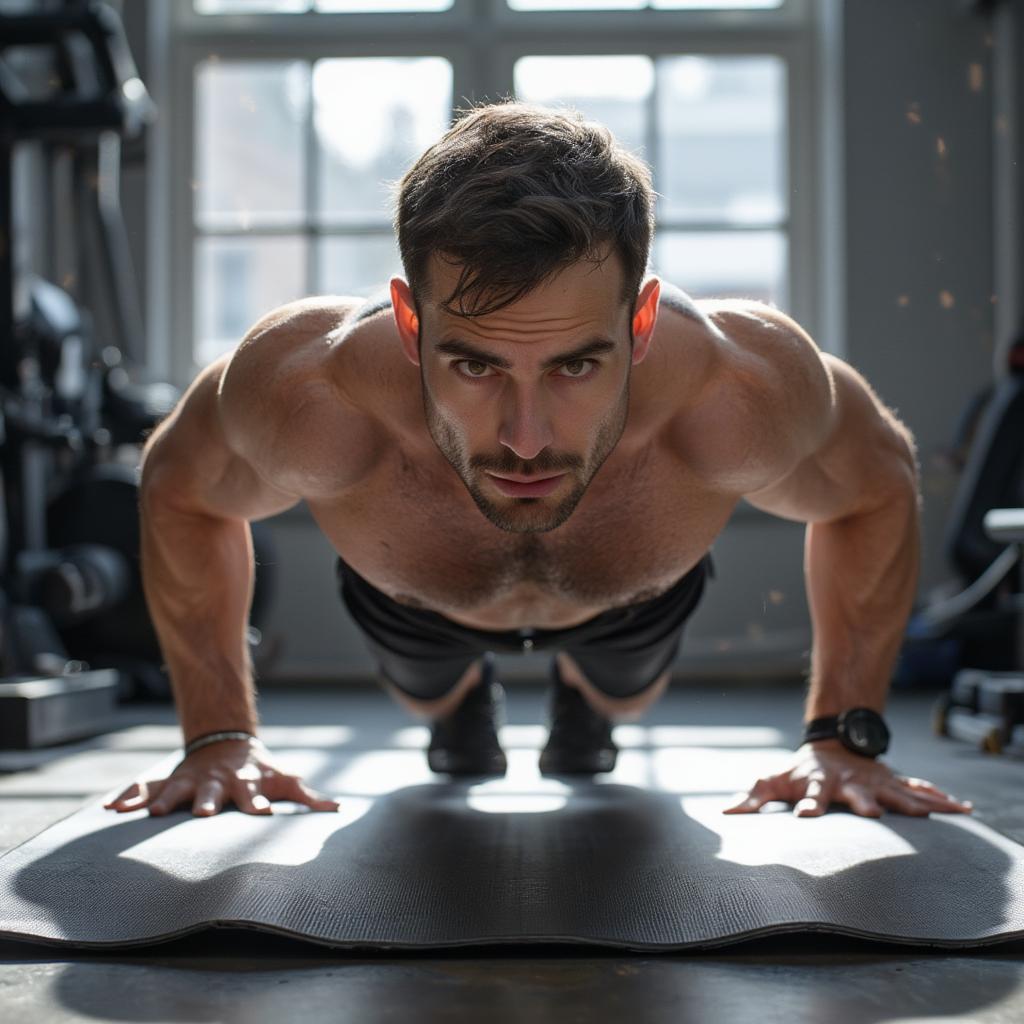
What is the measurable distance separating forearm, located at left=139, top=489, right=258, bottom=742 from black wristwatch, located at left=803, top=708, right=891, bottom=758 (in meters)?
0.75

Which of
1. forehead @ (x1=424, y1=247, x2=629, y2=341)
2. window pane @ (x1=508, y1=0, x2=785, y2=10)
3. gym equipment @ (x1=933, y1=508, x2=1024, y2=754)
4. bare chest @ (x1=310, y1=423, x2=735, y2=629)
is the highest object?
window pane @ (x1=508, y1=0, x2=785, y2=10)

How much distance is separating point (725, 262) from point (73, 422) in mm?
2194

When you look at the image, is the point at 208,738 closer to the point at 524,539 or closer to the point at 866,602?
the point at 524,539

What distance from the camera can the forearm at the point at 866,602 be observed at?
66.6 inches

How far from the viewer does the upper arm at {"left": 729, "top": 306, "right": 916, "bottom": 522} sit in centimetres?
153

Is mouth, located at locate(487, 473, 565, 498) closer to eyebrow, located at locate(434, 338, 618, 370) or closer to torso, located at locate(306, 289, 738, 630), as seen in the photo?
eyebrow, located at locate(434, 338, 618, 370)

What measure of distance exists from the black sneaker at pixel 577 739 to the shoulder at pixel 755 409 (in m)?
0.67

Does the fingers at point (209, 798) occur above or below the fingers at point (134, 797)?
above

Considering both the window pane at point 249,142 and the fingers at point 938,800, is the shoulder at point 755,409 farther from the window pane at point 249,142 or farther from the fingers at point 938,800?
the window pane at point 249,142

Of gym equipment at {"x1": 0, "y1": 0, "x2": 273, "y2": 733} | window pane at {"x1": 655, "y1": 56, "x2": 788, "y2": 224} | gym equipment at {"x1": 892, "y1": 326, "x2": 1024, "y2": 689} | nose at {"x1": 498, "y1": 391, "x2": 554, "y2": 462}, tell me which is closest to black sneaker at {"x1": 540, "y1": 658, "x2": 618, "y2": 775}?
gym equipment at {"x1": 0, "y1": 0, "x2": 273, "y2": 733}

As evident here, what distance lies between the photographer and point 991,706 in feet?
8.58

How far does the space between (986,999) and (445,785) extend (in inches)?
43.5

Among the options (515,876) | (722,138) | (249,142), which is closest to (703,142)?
(722,138)

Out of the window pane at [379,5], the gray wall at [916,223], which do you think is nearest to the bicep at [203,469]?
the gray wall at [916,223]
